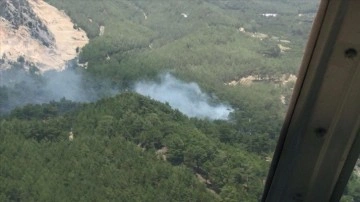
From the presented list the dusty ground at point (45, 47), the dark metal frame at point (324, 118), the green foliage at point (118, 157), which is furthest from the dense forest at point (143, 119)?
the dark metal frame at point (324, 118)

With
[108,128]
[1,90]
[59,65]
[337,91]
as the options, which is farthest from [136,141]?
[337,91]

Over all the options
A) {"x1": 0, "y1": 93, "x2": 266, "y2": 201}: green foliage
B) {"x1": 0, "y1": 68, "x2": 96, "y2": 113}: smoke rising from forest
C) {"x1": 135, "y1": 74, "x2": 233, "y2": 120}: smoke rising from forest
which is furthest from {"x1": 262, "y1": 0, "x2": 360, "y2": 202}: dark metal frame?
{"x1": 0, "y1": 68, "x2": 96, "y2": 113}: smoke rising from forest

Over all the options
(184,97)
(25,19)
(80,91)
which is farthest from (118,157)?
(25,19)

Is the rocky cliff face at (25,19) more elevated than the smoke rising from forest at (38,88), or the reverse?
the rocky cliff face at (25,19)

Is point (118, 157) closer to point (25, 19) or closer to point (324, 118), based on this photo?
point (324, 118)

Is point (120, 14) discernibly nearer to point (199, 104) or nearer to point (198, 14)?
point (198, 14)

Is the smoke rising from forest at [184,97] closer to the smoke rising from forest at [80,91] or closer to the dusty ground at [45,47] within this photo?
the smoke rising from forest at [80,91]

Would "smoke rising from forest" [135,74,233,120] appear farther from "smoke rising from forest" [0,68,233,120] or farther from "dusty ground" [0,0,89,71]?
"dusty ground" [0,0,89,71]
